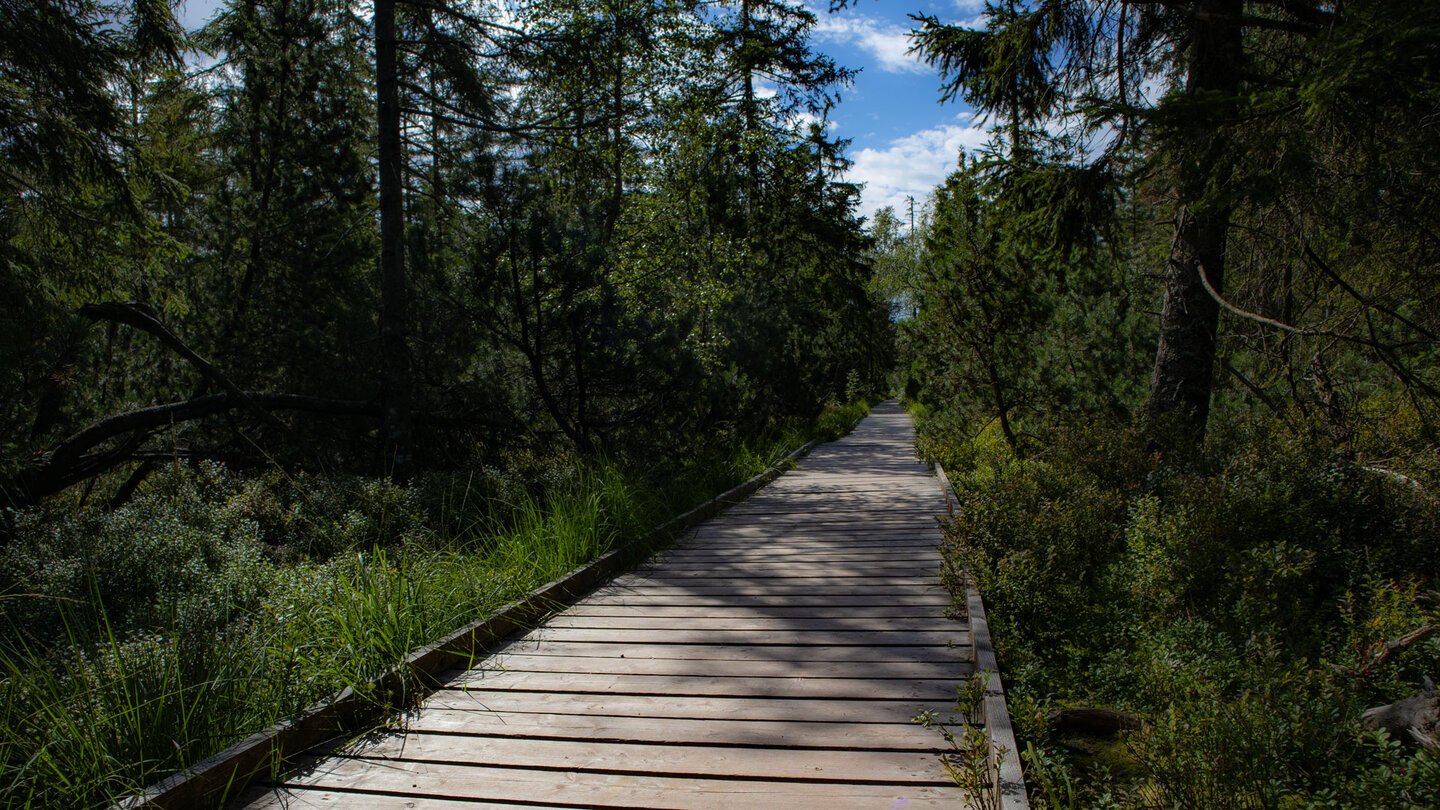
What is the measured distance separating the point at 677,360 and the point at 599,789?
7646 mm

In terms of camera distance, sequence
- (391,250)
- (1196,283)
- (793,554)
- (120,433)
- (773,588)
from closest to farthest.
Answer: (773,588) → (793,554) → (1196,283) → (391,250) → (120,433)

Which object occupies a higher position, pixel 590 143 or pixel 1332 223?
pixel 590 143

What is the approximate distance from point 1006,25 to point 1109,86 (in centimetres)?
122

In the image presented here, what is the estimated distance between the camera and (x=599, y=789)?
8.00 feet

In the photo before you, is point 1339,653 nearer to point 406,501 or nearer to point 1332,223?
point 1332,223

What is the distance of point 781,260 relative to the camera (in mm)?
16438

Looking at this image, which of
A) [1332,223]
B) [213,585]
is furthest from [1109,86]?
[213,585]

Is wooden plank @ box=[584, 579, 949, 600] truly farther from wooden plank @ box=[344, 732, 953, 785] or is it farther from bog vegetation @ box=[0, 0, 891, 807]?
wooden plank @ box=[344, 732, 953, 785]

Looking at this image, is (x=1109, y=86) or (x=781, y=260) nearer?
(x=1109, y=86)

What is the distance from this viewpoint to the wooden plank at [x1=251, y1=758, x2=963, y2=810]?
2326 mm

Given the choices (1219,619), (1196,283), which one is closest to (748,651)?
(1219,619)

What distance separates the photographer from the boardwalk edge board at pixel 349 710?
2314 mm

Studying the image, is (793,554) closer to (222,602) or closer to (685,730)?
(685,730)

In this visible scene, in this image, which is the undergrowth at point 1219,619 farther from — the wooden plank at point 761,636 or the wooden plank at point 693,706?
the wooden plank at point 693,706
